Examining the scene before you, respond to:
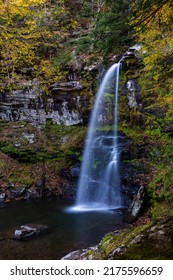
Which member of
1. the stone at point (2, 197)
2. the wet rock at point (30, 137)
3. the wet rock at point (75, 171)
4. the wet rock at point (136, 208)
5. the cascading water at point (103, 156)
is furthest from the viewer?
the wet rock at point (30, 137)

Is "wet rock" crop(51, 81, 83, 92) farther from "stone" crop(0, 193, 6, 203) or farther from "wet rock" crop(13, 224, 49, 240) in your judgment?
"wet rock" crop(13, 224, 49, 240)

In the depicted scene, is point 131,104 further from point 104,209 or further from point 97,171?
point 104,209

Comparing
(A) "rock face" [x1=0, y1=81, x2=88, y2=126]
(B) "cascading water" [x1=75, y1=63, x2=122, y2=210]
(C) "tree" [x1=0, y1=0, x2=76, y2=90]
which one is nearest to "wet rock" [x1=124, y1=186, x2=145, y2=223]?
(B) "cascading water" [x1=75, y1=63, x2=122, y2=210]

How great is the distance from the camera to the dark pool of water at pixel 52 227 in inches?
223

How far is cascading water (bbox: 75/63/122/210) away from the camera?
948 centimetres

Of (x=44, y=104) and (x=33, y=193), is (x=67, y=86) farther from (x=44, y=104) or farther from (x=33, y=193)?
(x=33, y=193)

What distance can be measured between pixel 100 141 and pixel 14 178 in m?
4.17

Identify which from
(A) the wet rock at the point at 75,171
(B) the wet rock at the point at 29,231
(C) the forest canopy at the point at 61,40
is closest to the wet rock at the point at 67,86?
(C) the forest canopy at the point at 61,40

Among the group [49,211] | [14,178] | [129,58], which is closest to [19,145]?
[14,178]

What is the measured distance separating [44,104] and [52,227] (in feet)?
24.7

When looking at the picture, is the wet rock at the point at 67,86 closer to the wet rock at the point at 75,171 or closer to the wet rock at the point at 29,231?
the wet rock at the point at 75,171

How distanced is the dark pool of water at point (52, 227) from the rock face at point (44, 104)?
479cm

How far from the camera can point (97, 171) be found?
33.9 feet
